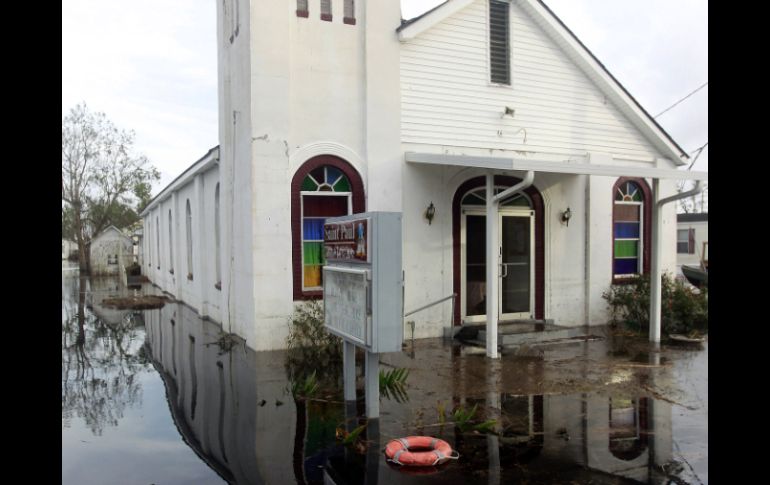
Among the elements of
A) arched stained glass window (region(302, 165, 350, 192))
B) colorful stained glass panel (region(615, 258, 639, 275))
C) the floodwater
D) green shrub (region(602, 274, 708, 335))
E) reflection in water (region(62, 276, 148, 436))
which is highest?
arched stained glass window (region(302, 165, 350, 192))

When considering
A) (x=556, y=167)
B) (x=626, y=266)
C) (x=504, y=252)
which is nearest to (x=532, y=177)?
(x=556, y=167)

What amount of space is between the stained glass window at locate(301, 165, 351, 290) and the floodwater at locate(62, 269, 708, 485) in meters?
1.57

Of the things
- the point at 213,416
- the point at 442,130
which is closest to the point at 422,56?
the point at 442,130

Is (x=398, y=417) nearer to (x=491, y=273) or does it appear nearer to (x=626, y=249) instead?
(x=491, y=273)

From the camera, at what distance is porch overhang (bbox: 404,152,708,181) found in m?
9.59

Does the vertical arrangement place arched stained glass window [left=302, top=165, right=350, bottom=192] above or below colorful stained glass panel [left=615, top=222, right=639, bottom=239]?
above

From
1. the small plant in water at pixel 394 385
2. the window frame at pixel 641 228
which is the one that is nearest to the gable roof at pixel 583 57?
the window frame at pixel 641 228

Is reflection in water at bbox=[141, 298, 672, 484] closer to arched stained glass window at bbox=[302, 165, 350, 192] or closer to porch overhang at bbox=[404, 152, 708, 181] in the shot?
porch overhang at bbox=[404, 152, 708, 181]

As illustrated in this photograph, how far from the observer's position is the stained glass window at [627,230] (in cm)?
1383

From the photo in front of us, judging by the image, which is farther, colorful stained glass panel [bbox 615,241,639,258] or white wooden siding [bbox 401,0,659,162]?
colorful stained glass panel [bbox 615,241,639,258]

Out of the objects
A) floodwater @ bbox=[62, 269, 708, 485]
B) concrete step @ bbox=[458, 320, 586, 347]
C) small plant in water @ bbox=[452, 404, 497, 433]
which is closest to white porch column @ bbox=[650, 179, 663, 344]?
floodwater @ bbox=[62, 269, 708, 485]

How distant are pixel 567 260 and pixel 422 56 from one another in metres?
5.30

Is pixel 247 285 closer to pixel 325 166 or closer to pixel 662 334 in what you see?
pixel 325 166

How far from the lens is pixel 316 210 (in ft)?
37.0
